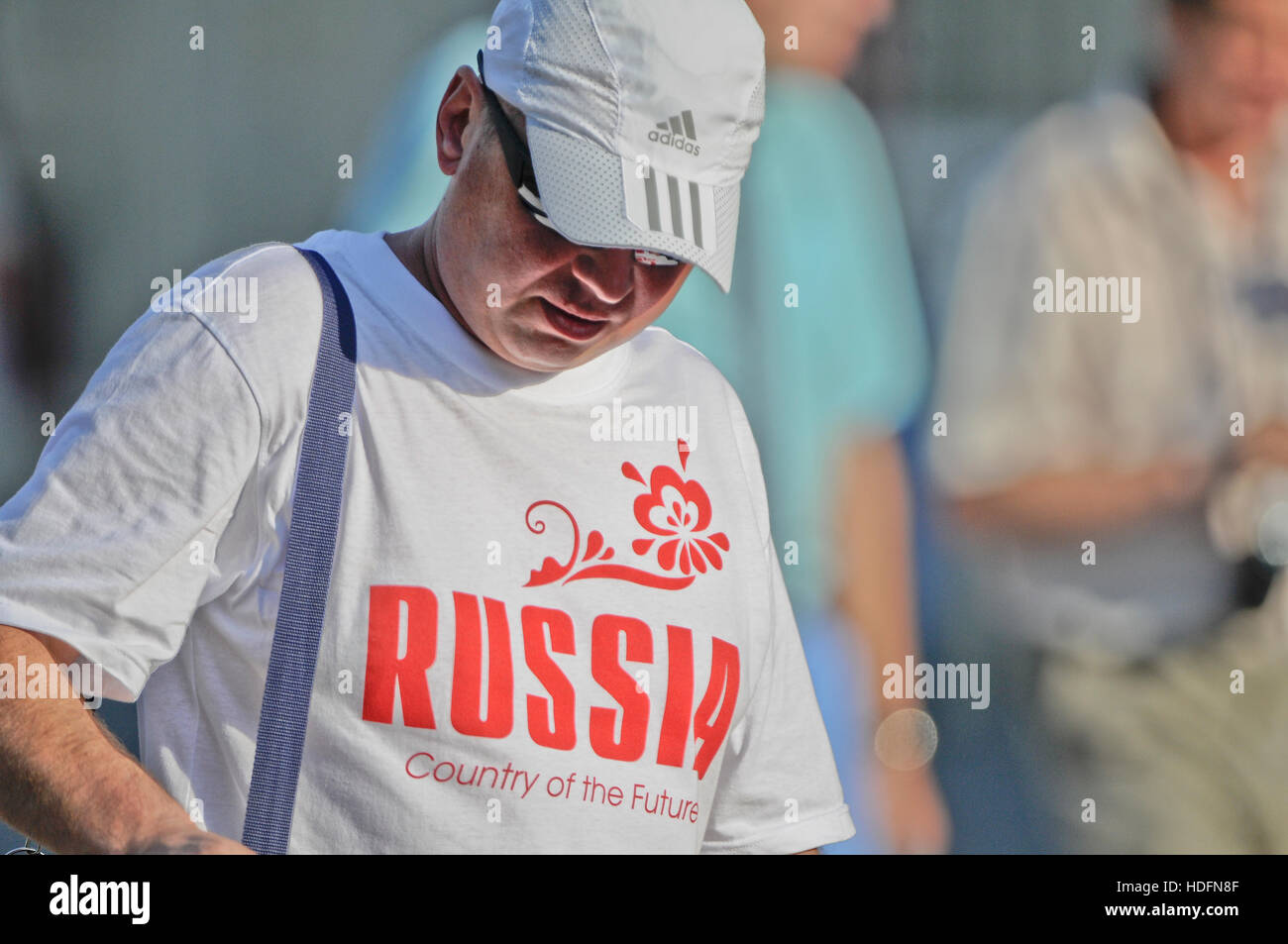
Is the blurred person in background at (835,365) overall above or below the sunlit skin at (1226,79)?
below

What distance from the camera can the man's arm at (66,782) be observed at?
3.97 ft

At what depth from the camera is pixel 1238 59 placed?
2.79 m

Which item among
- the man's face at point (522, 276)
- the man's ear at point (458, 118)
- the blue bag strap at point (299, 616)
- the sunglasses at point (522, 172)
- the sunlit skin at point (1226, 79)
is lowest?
the blue bag strap at point (299, 616)

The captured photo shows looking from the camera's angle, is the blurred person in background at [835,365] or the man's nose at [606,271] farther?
the blurred person in background at [835,365]

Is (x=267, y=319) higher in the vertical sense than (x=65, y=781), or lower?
higher

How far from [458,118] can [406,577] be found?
507mm

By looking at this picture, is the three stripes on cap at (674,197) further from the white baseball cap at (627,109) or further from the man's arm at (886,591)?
the man's arm at (886,591)

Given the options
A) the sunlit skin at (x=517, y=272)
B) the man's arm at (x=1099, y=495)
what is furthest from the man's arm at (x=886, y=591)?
the sunlit skin at (x=517, y=272)

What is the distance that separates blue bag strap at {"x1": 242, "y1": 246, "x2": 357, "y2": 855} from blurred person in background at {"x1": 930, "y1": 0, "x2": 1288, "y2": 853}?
1.58 m

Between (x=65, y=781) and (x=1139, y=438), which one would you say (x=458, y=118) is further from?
(x=1139, y=438)

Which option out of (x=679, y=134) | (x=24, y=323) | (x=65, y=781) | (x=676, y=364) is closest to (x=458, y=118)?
(x=679, y=134)

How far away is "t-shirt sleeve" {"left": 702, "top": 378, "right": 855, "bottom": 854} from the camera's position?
168 centimetres

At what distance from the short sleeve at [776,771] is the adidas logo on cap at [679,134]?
0.49 metres
